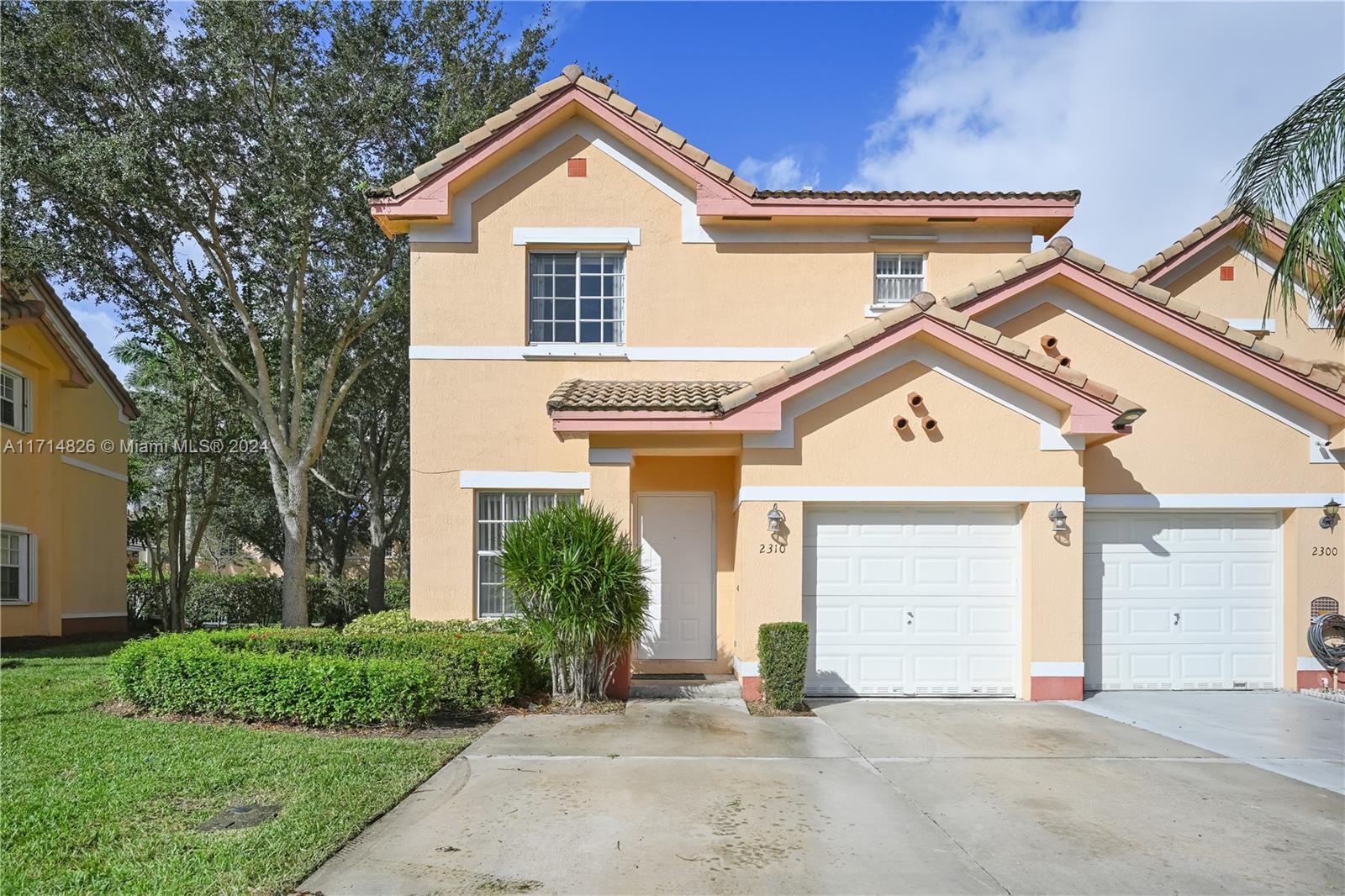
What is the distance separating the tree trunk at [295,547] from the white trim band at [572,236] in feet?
33.4

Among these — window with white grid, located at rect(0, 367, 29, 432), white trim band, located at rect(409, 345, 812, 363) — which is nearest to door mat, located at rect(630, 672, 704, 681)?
white trim band, located at rect(409, 345, 812, 363)

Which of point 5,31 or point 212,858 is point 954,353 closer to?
point 212,858

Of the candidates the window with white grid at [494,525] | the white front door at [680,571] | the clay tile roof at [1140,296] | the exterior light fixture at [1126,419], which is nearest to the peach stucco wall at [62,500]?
the window with white grid at [494,525]

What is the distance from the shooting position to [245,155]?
1814cm

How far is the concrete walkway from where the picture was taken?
28.0ft

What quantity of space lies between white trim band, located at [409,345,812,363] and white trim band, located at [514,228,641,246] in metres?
1.58

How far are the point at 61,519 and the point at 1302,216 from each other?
23.5m

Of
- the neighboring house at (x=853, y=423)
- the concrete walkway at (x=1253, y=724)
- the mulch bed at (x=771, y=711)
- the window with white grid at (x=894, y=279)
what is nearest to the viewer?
the concrete walkway at (x=1253, y=724)

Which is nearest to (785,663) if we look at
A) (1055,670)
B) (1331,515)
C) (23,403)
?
(1055,670)

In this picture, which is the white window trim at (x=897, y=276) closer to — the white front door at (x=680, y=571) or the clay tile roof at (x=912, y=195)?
the clay tile roof at (x=912, y=195)

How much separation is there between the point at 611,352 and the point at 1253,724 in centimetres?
953

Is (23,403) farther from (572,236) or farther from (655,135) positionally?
(655,135)

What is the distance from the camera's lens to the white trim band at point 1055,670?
1143 centimetres

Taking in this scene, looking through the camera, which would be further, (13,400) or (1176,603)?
(13,400)
